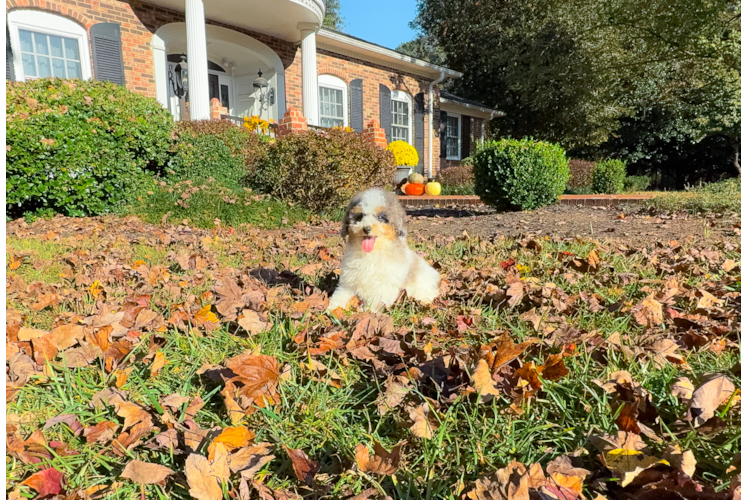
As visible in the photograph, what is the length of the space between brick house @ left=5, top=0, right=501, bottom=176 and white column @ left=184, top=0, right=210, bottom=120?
22 mm

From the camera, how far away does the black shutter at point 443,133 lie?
1944cm

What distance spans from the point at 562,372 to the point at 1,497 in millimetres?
1506

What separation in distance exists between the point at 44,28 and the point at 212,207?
6.52m

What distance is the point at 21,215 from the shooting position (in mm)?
6566

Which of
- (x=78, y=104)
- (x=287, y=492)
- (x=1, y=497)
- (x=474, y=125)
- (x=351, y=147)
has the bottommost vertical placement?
(x=287, y=492)

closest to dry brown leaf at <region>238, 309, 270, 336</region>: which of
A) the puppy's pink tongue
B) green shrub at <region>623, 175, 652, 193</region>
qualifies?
the puppy's pink tongue

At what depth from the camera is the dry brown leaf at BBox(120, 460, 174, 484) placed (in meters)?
1.18

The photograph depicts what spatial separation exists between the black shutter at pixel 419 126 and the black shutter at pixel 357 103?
2.95 m

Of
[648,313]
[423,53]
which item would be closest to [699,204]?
[648,313]

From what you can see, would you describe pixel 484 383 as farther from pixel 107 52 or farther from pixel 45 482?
pixel 107 52

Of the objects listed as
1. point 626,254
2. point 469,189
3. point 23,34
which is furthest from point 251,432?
point 469,189

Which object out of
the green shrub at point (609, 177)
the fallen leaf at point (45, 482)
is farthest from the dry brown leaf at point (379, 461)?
the green shrub at point (609, 177)

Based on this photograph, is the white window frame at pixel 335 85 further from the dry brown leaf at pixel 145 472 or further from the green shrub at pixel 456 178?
the dry brown leaf at pixel 145 472

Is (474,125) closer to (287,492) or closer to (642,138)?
(642,138)
